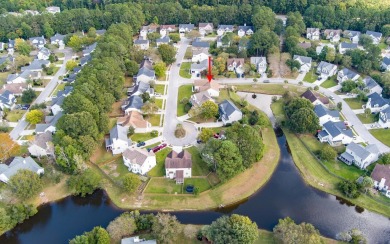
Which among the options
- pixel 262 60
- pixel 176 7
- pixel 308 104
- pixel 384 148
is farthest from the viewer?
pixel 176 7

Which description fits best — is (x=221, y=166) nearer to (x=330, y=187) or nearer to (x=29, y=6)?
(x=330, y=187)

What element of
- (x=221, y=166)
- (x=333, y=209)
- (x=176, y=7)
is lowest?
(x=333, y=209)

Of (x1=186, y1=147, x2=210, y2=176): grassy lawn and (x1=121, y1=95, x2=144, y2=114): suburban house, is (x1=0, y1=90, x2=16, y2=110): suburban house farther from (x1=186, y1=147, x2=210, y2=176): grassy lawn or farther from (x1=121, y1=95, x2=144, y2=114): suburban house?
(x1=186, y1=147, x2=210, y2=176): grassy lawn

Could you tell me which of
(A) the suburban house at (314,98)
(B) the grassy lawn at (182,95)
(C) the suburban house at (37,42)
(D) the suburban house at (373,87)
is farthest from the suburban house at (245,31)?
(C) the suburban house at (37,42)

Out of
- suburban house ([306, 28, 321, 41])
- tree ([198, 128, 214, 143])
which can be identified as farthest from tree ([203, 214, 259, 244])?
suburban house ([306, 28, 321, 41])

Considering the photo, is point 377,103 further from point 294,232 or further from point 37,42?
point 37,42

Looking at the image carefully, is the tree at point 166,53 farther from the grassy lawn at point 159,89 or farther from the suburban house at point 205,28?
the suburban house at point 205,28

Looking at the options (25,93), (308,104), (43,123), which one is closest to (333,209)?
(308,104)
